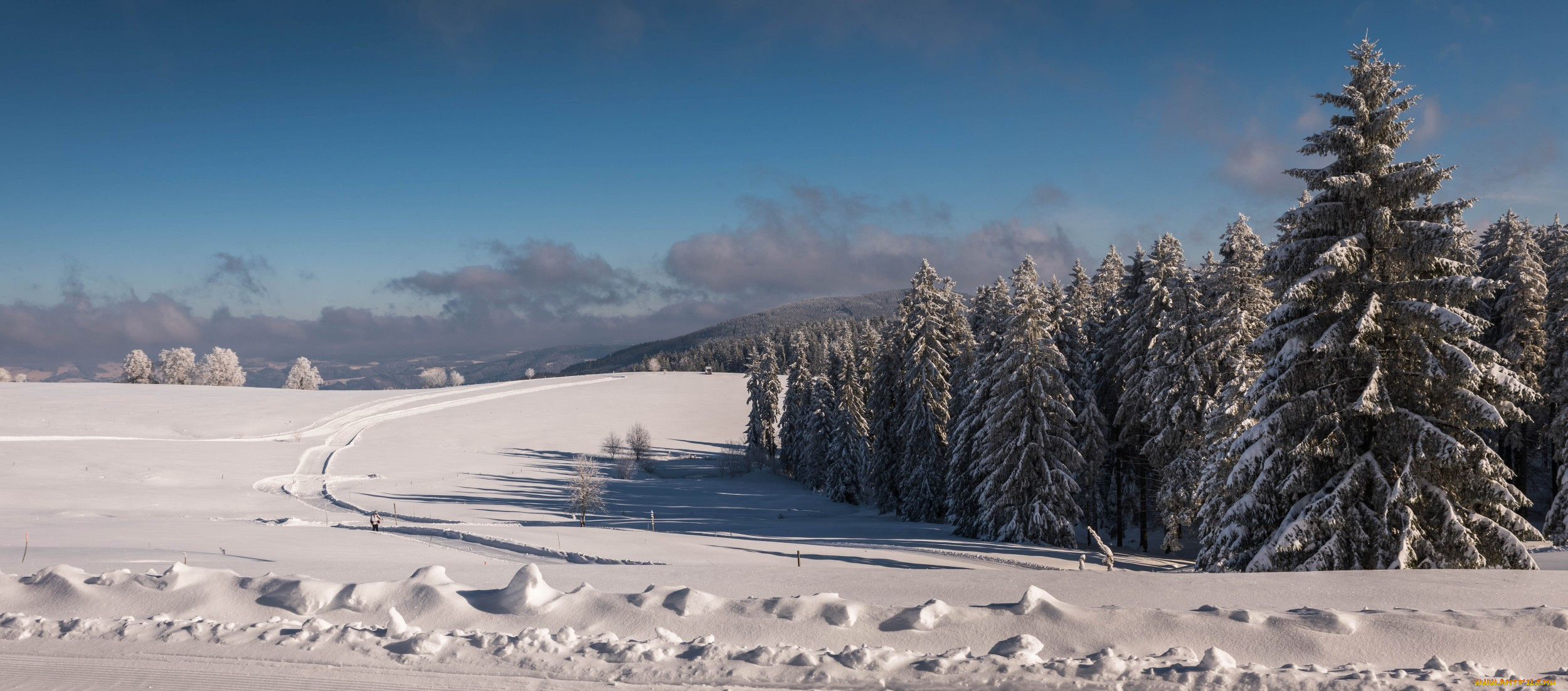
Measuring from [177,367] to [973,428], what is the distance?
397 feet

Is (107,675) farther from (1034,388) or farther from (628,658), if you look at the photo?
(1034,388)

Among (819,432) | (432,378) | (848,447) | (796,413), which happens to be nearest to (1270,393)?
(848,447)

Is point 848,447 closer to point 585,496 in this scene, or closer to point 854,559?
point 585,496

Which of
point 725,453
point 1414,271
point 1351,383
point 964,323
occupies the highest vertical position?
point 964,323

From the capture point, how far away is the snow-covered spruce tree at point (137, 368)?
331 feet

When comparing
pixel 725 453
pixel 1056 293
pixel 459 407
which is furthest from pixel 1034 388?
pixel 459 407

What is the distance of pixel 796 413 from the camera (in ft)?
221

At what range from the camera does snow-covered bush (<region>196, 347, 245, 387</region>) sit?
361 ft

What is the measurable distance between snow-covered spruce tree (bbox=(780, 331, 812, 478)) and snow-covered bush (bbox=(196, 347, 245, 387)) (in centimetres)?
8827

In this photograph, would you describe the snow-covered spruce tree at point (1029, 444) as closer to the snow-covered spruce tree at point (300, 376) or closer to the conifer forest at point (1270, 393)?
the conifer forest at point (1270, 393)

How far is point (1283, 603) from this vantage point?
7.52m

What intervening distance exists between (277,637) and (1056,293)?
35.1 metres

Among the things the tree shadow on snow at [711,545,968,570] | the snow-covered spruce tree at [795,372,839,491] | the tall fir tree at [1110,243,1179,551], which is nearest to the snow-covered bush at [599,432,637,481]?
the snow-covered spruce tree at [795,372,839,491]

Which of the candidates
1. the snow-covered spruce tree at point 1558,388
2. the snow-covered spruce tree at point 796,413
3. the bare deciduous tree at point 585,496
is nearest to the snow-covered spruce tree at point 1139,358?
the snow-covered spruce tree at point 1558,388
